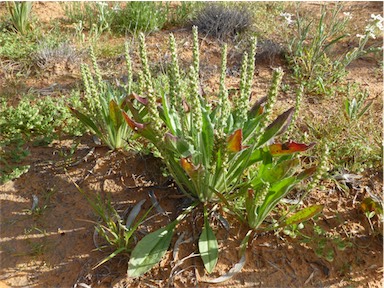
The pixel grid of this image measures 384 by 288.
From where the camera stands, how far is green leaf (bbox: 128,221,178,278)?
6.64 ft

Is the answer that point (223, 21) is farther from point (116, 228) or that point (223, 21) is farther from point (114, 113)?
point (116, 228)

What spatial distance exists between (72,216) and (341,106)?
2.56 metres

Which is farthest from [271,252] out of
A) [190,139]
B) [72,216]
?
[72,216]

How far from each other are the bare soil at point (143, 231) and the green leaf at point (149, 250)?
0.10 metres

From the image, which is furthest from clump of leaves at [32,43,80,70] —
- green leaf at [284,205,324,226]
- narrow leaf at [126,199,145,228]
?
green leaf at [284,205,324,226]

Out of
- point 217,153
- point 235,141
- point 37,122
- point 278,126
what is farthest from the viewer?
point 37,122

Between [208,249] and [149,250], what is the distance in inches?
13.4

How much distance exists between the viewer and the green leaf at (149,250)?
6.64 ft

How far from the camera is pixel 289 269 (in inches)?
86.3

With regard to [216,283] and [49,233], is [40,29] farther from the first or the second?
[216,283]

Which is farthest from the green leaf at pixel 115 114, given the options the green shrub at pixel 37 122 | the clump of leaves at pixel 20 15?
the clump of leaves at pixel 20 15

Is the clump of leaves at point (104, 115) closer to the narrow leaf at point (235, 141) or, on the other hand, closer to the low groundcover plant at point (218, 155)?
the low groundcover plant at point (218, 155)

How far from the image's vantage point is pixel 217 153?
195 cm

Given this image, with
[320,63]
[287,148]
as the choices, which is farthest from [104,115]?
[320,63]
